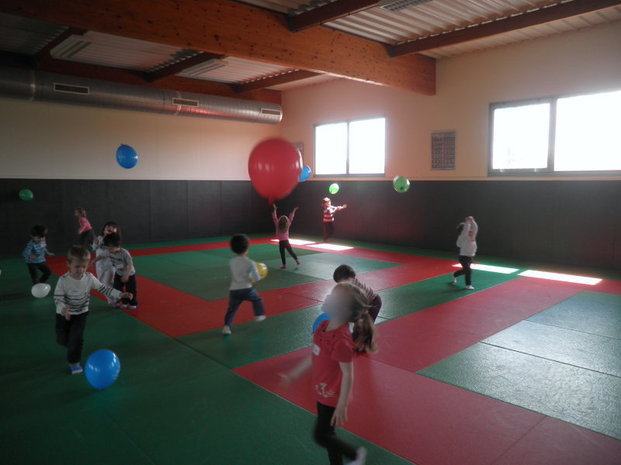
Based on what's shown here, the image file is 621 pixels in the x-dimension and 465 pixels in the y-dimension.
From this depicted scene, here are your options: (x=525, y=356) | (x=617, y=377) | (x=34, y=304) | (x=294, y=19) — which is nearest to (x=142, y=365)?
(x=34, y=304)

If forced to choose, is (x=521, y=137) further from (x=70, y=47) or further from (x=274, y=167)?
(x=70, y=47)

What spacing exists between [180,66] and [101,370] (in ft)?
34.4

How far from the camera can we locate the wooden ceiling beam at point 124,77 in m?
12.0

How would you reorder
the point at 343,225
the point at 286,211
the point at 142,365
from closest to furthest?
the point at 142,365 < the point at 343,225 < the point at 286,211

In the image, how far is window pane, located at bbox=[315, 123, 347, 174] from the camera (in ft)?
52.1

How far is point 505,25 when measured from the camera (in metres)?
9.66

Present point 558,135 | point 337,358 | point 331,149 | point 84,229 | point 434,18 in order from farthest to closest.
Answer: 1. point 331,149
2. point 558,135
3. point 84,229
4. point 434,18
5. point 337,358

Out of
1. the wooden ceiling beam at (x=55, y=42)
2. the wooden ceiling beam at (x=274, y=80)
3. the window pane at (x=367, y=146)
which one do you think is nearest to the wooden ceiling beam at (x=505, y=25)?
the wooden ceiling beam at (x=274, y=80)

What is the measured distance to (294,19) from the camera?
9117 mm

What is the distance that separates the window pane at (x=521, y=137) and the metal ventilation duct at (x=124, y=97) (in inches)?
286

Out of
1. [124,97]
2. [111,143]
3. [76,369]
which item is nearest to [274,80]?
[124,97]

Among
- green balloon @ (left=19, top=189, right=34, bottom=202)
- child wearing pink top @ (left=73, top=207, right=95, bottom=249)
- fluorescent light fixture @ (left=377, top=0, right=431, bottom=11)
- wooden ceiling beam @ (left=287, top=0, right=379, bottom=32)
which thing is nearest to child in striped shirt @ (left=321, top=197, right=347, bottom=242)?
wooden ceiling beam @ (left=287, top=0, right=379, bottom=32)

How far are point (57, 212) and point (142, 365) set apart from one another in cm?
1028

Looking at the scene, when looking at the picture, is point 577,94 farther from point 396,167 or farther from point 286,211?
point 286,211
